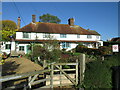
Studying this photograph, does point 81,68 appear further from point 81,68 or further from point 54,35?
point 54,35

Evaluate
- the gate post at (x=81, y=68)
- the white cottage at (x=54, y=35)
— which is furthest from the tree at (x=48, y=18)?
the gate post at (x=81, y=68)

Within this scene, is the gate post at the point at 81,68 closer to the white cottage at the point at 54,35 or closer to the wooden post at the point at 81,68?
the wooden post at the point at 81,68

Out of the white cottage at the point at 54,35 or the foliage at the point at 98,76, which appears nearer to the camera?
the foliage at the point at 98,76

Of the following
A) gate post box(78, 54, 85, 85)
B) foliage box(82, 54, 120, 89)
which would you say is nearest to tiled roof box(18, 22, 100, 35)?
gate post box(78, 54, 85, 85)

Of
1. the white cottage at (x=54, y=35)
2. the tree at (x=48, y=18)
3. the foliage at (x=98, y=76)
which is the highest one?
the tree at (x=48, y=18)

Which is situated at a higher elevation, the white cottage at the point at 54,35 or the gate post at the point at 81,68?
the white cottage at the point at 54,35

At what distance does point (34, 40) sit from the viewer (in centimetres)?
2603

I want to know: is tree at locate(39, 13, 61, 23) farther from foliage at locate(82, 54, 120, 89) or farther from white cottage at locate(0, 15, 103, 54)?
foliage at locate(82, 54, 120, 89)

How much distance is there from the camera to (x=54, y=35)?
28.4 meters

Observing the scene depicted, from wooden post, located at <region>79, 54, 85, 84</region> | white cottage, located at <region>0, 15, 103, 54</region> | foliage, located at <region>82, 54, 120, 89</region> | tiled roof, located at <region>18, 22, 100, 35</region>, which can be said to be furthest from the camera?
tiled roof, located at <region>18, 22, 100, 35</region>

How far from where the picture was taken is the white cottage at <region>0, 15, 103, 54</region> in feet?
84.2

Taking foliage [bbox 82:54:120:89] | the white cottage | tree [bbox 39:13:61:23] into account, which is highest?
tree [bbox 39:13:61:23]

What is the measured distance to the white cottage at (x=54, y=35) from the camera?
25.7 m

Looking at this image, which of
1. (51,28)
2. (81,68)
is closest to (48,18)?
(51,28)
